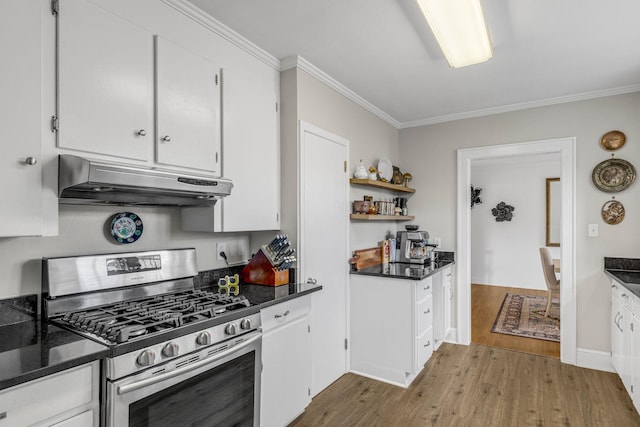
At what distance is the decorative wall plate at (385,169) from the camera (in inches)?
143

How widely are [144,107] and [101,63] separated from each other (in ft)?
0.79

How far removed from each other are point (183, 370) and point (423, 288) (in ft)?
6.76

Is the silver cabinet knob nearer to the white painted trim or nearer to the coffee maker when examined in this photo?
the coffee maker

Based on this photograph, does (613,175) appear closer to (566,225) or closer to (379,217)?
(566,225)

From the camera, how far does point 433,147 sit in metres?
4.02

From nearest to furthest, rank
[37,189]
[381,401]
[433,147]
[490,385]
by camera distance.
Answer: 1. [37,189]
2. [381,401]
3. [490,385]
4. [433,147]

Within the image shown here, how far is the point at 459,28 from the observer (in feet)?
6.52

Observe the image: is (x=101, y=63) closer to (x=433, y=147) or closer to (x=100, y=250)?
(x=100, y=250)

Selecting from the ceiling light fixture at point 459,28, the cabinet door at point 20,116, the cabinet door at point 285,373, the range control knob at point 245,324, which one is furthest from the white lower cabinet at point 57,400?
the ceiling light fixture at point 459,28

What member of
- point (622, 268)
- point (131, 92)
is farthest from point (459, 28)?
point (622, 268)

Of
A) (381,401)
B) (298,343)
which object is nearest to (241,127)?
(298,343)

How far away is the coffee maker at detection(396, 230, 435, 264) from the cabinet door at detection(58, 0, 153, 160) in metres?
2.65

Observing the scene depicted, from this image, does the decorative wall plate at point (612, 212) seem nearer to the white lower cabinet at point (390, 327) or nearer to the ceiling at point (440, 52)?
the ceiling at point (440, 52)

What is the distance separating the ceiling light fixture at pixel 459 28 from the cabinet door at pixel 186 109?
1.20 m
